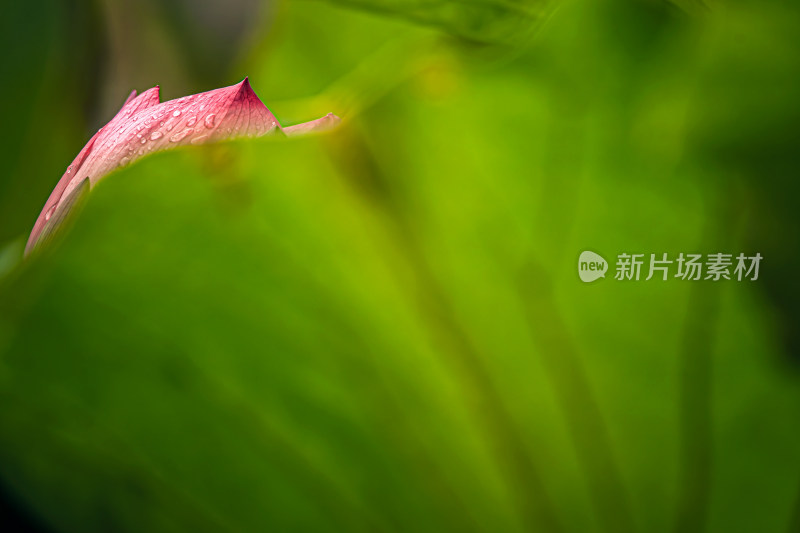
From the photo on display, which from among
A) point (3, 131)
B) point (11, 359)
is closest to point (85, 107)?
point (3, 131)

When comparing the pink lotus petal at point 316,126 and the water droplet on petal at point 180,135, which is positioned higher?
the pink lotus petal at point 316,126

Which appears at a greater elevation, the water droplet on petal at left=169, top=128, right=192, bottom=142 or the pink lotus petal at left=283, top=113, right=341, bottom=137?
the pink lotus petal at left=283, top=113, right=341, bottom=137

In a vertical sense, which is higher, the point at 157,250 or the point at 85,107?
the point at 85,107

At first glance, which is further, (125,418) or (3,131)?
(3,131)

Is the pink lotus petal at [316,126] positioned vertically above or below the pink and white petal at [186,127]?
above

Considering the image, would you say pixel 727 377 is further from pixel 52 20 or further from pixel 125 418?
pixel 52 20
